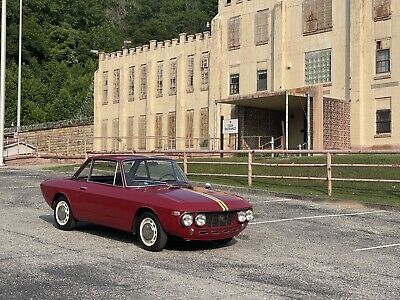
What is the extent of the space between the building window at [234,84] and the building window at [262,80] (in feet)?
6.46

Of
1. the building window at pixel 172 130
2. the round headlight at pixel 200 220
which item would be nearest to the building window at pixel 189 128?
the building window at pixel 172 130

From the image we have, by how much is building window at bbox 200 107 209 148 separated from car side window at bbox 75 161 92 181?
3160cm

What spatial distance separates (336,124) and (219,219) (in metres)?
26.5

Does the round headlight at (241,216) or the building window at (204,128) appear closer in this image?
the round headlight at (241,216)

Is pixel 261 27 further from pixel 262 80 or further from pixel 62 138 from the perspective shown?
pixel 62 138

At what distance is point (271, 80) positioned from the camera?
3984cm

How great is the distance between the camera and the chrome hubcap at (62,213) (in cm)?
1202

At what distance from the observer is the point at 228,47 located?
43.0 m

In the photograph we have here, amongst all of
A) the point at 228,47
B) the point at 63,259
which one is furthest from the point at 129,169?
the point at 228,47

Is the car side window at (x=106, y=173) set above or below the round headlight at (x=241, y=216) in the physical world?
above

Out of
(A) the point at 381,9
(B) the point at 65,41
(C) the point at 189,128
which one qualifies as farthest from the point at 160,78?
(B) the point at 65,41

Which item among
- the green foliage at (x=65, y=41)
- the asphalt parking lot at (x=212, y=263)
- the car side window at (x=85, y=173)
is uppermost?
the green foliage at (x=65, y=41)

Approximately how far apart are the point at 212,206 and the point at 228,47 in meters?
33.7

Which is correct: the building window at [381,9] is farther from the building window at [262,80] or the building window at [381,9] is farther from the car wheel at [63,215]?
the car wheel at [63,215]
